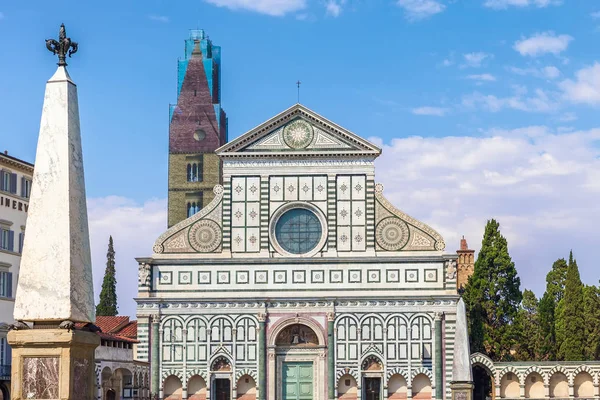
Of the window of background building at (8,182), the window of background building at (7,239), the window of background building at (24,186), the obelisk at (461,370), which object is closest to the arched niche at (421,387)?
the obelisk at (461,370)

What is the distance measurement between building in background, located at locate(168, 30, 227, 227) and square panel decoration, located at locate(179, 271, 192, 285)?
116 ft

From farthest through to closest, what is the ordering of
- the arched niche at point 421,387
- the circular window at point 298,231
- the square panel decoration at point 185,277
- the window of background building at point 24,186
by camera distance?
the circular window at point 298,231, the square panel decoration at point 185,277, the arched niche at point 421,387, the window of background building at point 24,186

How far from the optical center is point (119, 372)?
1852 inches

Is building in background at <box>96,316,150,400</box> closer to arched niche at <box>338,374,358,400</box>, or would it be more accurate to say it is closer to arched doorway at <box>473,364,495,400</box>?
arched niche at <box>338,374,358,400</box>

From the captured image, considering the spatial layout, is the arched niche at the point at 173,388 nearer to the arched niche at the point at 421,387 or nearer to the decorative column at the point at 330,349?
the decorative column at the point at 330,349

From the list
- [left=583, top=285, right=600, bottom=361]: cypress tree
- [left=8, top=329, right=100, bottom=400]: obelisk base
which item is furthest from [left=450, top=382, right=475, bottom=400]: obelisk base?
[left=8, top=329, right=100, bottom=400]: obelisk base

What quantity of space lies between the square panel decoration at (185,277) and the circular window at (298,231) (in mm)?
3973

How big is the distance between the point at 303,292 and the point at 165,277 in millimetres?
5839

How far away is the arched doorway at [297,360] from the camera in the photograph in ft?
154

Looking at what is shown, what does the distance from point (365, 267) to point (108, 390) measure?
11.7 meters

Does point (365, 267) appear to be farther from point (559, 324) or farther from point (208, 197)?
point (208, 197)

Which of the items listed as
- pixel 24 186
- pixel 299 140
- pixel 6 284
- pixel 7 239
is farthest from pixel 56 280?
pixel 299 140

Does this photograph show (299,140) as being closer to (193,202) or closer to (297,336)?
(297,336)

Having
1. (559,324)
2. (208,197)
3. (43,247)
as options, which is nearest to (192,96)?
(208,197)
